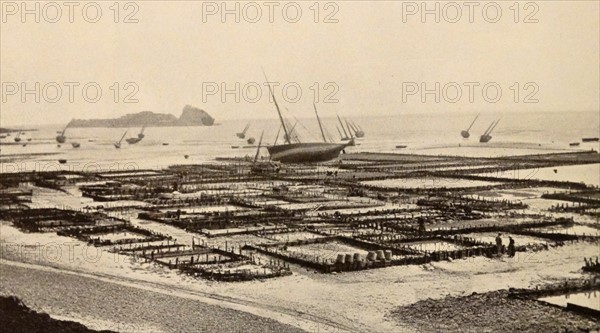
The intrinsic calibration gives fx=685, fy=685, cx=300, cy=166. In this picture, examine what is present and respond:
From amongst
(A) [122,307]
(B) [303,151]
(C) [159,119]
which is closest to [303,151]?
(B) [303,151]

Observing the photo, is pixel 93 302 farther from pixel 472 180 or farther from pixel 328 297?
pixel 472 180

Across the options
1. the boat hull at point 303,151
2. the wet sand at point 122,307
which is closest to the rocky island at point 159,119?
the boat hull at point 303,151

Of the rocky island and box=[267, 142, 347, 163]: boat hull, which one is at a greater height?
the rocky island

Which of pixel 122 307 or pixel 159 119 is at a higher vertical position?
pixel 159 119

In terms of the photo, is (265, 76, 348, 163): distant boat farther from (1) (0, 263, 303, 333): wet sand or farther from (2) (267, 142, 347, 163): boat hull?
(1) (0, 263, 303, 333): wet sand

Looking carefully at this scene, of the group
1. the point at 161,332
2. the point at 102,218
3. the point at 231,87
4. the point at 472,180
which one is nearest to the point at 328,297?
the point at 161,332

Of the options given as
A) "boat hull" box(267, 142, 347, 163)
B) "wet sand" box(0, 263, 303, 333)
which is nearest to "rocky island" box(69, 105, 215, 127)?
"boat hull" box(267, 142, 347, 163)

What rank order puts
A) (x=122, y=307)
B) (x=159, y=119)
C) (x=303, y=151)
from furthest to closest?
(x=159, y=119), (x=303, y=151), (x=122, y=307)

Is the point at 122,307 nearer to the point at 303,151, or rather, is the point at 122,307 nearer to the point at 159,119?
the point at 303,151

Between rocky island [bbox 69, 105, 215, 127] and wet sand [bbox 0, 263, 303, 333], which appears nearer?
wet sand [bbox 0, 263, 303, 333]
